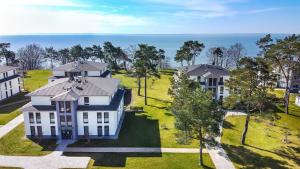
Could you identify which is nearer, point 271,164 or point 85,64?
point 271,164

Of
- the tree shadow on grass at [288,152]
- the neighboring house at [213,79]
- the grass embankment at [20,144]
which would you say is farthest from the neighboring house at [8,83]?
the tree shadow on grass at [288,152]

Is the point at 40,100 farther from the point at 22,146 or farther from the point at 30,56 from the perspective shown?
the point at 30,56

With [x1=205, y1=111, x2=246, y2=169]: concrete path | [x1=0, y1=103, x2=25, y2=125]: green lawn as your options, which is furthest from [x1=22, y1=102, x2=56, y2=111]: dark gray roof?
[x1=205, y1=111, x2=246, y2=169]: concrete path

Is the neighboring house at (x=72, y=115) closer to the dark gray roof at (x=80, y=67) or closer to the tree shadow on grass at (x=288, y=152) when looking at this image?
the dark gray roof at (x=80, y=67)

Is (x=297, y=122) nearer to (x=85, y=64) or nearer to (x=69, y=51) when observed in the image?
(x=85, y=64)

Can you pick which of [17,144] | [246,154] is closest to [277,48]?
[246,154]

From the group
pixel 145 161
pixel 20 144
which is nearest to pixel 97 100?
pixel 20 144
